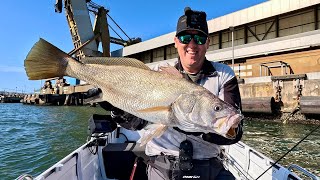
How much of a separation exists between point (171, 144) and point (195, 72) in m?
0.77

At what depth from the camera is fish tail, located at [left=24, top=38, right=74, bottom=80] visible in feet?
8.59

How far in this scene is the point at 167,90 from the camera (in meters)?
2.48

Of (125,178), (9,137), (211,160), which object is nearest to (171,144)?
(211,160)

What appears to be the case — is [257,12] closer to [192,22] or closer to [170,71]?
[192,22]

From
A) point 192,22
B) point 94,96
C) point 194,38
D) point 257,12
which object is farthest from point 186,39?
point 257,12

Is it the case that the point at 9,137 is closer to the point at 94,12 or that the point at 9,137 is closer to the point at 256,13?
the point at 256,13

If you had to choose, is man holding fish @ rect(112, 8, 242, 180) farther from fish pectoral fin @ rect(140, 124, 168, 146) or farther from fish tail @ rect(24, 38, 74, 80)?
fish tail @ rect(24, 38, 74, 80)

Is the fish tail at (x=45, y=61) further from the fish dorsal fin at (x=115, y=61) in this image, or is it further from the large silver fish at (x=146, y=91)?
the fish dorsal fin at (x=115, y=61)

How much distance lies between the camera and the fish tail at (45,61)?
262cm

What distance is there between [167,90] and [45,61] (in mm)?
1203

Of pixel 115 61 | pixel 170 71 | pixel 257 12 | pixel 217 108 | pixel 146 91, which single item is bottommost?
pixel 217 108

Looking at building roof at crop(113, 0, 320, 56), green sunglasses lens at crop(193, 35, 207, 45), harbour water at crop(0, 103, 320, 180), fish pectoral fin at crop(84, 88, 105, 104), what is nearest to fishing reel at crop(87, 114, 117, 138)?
fish pectoral fin at crop(84, 88, 105, 104)

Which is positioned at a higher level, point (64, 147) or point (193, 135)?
point (193, 135)

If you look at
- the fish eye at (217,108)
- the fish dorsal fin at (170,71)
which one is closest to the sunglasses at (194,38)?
the fish dorsal fin at (170,71)
